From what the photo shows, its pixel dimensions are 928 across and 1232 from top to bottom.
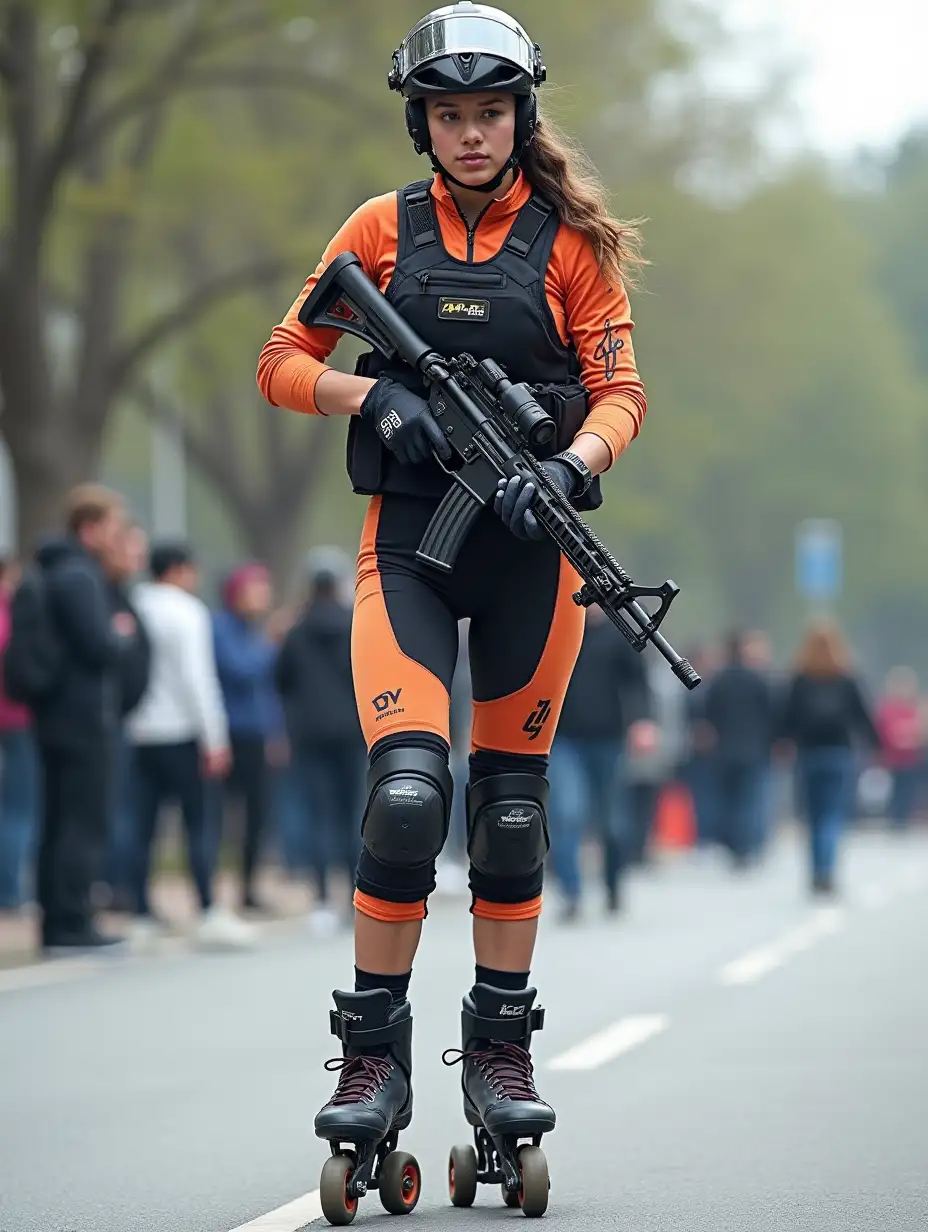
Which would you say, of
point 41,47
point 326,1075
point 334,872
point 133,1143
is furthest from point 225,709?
point 133,1143

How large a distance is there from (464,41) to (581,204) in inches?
16.2

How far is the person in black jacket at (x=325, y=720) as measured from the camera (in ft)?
48.5

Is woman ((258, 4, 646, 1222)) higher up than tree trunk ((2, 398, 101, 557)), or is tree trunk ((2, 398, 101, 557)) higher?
tree trunk ((2, 398, 101, 557))

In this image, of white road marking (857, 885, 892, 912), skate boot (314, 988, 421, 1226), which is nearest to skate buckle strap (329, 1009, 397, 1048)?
→ skate boot (314, 988, 421, 1226)

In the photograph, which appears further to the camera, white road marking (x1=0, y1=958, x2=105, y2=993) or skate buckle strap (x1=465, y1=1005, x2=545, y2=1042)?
white road marking (x1=0, y1=958, x2=105, y2=993)

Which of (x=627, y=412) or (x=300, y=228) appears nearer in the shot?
(x=627, y=412)

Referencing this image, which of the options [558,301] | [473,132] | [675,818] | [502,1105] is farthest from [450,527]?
[675,818]

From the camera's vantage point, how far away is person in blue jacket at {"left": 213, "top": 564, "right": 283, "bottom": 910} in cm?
1585

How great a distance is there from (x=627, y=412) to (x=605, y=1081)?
2.88 meters

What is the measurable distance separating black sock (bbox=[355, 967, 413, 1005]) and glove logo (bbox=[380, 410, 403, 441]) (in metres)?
1.02

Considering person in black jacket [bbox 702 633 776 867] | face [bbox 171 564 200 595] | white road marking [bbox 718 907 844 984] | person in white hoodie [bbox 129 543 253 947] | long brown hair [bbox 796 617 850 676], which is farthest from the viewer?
person in black jacket [bbox 702 633 776 867]

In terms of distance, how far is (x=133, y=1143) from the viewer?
267 inches

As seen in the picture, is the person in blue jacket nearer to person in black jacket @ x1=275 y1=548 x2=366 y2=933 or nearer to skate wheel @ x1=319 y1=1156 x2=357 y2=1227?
person in black jacket @ x1=275 y1=548 x2=366 y2=933

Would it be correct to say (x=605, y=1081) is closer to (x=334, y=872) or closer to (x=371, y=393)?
(x=371, y=393)
